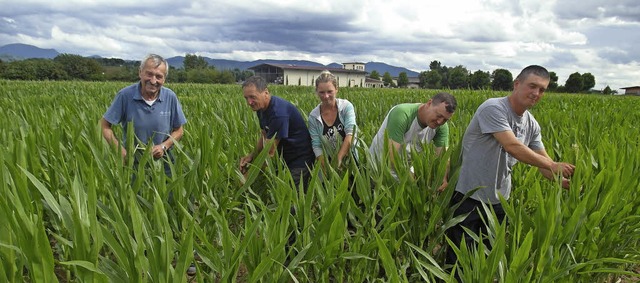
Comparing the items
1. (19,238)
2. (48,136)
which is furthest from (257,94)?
(19,238)

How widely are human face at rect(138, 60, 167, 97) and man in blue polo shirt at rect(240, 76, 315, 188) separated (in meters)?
0.55

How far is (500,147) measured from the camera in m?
2.27

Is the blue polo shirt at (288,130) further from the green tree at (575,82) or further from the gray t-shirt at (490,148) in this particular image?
the green tree at (575,82)

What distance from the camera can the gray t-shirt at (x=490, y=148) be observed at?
2.19m

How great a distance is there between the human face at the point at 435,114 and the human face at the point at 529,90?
1.15ft

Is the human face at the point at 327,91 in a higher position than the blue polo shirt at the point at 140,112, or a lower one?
higher

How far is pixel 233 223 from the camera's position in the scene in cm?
256

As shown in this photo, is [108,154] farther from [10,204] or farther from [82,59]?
[82,59]

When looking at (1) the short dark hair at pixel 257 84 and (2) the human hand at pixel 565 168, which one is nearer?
(2) the human hand at pixel 565 168

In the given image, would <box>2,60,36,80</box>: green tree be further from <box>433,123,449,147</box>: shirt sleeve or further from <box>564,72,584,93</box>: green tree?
<box>564,72,584,93</box>: green tree

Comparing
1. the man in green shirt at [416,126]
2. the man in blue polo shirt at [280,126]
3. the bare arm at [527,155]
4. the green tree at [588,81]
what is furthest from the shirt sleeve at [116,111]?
the green tree at [588,81]

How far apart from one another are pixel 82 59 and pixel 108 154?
2464 inches

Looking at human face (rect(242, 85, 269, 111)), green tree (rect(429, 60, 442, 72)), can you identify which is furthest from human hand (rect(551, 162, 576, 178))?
green tree (rect(429, 60, 442, 72))

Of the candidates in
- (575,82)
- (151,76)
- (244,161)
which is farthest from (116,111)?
(575,82)
